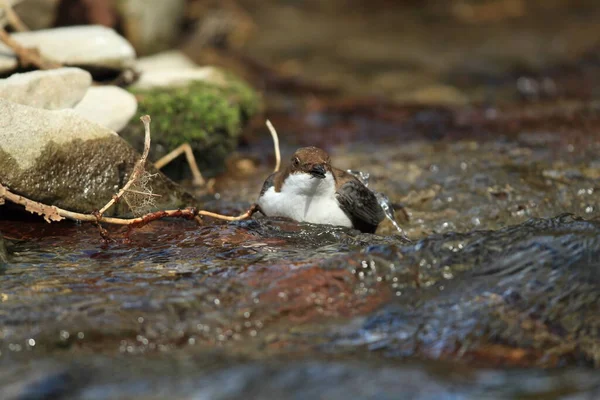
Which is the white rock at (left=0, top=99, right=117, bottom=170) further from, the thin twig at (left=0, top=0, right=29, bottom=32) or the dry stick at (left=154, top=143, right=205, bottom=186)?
the thin twig at (left=0, top=0, right=29, bottom=32)

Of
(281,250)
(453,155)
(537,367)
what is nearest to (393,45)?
(453,155)

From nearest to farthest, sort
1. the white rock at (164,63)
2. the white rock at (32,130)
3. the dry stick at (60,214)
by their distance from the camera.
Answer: the dry stick at (60,214), the white rock at (32,130), the white rock at (164,63)

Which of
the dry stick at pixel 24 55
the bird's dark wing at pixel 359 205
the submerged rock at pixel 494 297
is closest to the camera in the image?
the submerged rock at pixel 494 297

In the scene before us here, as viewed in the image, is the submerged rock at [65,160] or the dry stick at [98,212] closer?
the dry stick at [98,212]

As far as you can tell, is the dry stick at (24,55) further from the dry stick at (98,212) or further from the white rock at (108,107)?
the dry stick at (98,212)

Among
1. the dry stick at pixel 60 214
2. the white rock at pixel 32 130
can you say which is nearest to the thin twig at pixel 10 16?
the white rock at pixel 32 130

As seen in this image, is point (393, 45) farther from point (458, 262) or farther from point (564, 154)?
point (458, 262)

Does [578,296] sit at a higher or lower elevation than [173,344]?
higher
